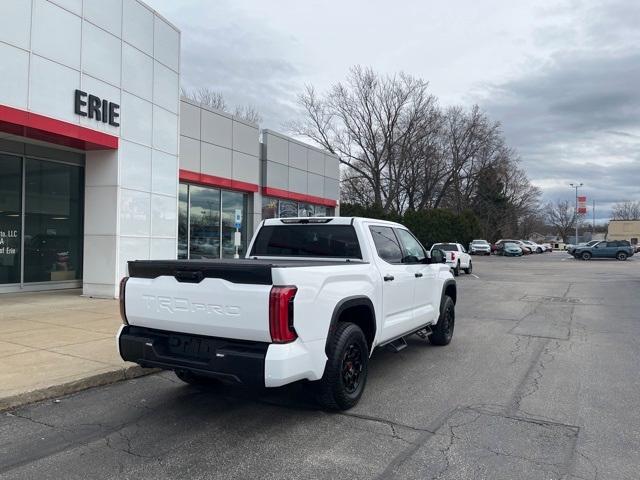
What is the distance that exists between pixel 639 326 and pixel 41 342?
10.9 meters

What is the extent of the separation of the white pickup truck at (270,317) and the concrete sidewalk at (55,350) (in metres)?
1.11

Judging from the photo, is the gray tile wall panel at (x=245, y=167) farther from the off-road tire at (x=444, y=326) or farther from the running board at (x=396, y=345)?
the running board at (x=396, y=345)

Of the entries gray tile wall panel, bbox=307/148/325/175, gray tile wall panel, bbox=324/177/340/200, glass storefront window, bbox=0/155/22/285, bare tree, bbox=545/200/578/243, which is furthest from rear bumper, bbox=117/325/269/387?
bare tree, bbox=545/200/578/243

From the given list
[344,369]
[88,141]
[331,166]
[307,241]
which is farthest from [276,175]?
[344,369]

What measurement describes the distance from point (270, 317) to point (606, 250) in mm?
50036

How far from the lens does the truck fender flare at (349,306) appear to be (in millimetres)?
4781

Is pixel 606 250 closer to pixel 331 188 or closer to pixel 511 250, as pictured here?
pixel 511 250

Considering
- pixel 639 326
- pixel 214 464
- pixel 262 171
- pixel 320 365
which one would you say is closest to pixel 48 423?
pixel 214 464

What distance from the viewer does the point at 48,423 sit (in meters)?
4.82

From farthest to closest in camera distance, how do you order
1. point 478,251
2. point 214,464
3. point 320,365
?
point 478,251
point 320,365
point 214,464

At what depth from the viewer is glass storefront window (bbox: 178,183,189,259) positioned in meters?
17.1

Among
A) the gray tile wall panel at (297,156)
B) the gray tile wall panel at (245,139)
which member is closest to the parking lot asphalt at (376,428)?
the gray tile wall panel at (245,139)

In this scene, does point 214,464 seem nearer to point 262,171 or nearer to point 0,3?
point 0,3

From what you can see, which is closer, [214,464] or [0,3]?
[214,464]
